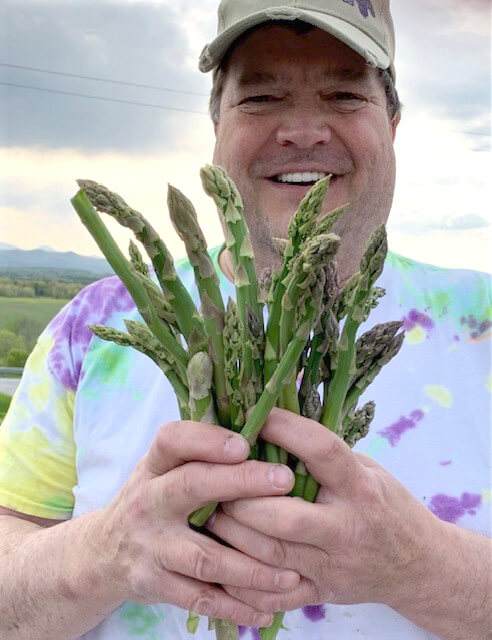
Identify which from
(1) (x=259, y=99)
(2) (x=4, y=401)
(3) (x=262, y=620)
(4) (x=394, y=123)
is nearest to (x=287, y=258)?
(3) (x=262, y=620)

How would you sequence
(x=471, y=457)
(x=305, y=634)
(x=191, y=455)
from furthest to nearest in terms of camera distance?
(x=471, y=457) < (x=305, y=634) < (x=191, y=455)

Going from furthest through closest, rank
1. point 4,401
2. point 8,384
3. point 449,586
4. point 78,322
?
point 4,401, point 8,384, point 78,322, point 449,586

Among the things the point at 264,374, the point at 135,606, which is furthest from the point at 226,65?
the point at 135,606

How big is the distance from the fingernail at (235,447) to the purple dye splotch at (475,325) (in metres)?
0.96

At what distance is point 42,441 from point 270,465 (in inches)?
35.7

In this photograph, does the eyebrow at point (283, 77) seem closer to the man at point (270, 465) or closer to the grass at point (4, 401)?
the man at point (270, 465)

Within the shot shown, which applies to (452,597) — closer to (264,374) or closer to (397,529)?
(397,529)

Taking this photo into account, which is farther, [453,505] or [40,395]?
[40,395]

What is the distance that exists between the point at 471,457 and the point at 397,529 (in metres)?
0.57

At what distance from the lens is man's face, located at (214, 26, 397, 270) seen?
72.0 inches

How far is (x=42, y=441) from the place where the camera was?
1828 millimetres

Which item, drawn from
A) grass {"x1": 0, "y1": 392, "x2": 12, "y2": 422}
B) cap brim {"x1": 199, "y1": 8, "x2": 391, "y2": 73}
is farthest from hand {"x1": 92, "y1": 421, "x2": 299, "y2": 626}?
grass {"x1": 0, "y1": 392, "x2": 12, "y2": 422}

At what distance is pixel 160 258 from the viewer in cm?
118

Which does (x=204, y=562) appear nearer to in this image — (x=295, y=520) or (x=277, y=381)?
(x=295, y=520)
